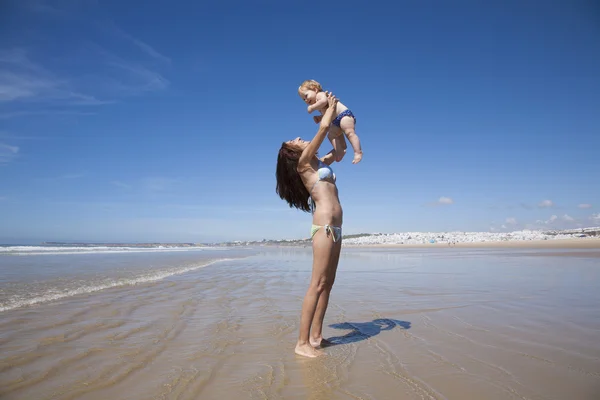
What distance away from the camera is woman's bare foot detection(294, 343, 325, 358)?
3529 millimetres

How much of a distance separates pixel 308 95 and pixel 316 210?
4.24ft

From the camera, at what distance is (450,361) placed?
10.8 feet

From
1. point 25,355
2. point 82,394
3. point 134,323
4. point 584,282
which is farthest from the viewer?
point 584,282

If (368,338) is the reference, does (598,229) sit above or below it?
above

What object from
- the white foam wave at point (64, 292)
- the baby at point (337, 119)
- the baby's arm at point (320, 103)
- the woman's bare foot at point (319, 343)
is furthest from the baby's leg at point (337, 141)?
the white foam wave at point (64, 292)

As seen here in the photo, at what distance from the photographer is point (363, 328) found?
15.4ft

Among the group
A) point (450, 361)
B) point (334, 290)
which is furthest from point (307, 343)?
point (334, 290)

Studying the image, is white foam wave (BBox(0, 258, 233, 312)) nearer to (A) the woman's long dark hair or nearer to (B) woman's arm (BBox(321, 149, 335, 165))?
(A) the woman's long dark hair

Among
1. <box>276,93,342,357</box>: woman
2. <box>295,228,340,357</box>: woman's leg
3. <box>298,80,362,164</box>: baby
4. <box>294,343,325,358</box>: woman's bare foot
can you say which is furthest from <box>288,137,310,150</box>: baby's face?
<box>294,343,325,358</box>: woman's bare foot

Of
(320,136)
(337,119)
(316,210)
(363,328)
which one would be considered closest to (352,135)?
(337,119)

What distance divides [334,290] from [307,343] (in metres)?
4.51

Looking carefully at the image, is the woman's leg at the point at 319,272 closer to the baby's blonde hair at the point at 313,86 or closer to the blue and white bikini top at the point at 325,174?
the blue and white bikini top at the point at 325,174

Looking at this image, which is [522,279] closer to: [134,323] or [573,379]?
[573,379]

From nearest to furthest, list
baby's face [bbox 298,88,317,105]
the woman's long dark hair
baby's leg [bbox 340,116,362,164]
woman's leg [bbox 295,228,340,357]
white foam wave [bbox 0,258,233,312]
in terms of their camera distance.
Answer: woman's leg [bbox 295,228,340,357]
baby's leg [bbox 340,116,362,164]
baby's face [bbox 298,88,317,105]
the woman's long dark hair
white foam wave [bbox 0,258,233,312]
